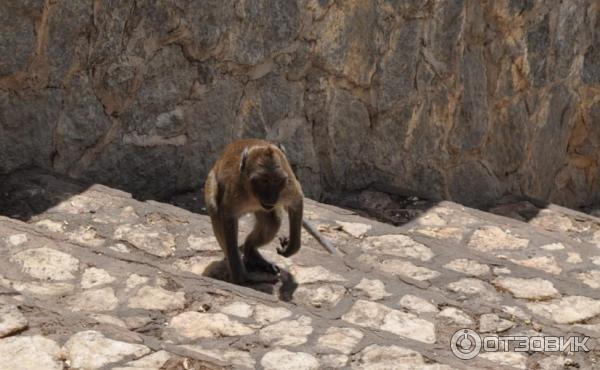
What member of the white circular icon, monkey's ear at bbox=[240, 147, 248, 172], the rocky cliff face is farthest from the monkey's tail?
the white circular icon

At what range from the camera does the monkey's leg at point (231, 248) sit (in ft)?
18.6

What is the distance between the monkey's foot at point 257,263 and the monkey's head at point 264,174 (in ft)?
1.41

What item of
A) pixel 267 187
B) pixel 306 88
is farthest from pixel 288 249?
pixel 306 88

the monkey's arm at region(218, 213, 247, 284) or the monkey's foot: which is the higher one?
the monkey's arm at region(218, 213, 247, 284)

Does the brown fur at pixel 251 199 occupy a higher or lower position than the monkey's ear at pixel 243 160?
lower

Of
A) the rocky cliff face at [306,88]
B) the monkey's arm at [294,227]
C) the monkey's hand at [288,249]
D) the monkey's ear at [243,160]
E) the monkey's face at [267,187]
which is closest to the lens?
the monkey's face at [267,187]

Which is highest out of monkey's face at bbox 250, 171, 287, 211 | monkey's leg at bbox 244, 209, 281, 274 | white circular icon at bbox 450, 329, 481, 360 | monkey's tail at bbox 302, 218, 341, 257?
monkey's face at bbox 250, 171, 287, 211

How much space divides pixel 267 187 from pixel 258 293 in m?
0.73

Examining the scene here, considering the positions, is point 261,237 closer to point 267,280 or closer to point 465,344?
point 267,280

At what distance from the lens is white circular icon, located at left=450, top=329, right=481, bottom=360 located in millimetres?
4949

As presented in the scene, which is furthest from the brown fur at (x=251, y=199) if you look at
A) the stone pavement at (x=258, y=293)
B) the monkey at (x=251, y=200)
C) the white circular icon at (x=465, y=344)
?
the white circular icon at (x=465, y=344)

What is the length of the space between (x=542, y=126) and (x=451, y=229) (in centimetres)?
353

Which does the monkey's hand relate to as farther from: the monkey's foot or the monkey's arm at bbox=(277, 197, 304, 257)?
the monkey's foot

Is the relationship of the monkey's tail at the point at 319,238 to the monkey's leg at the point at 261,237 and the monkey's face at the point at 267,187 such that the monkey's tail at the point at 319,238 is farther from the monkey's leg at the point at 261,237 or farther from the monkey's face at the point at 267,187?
the monkey's face at the point at 267,187
